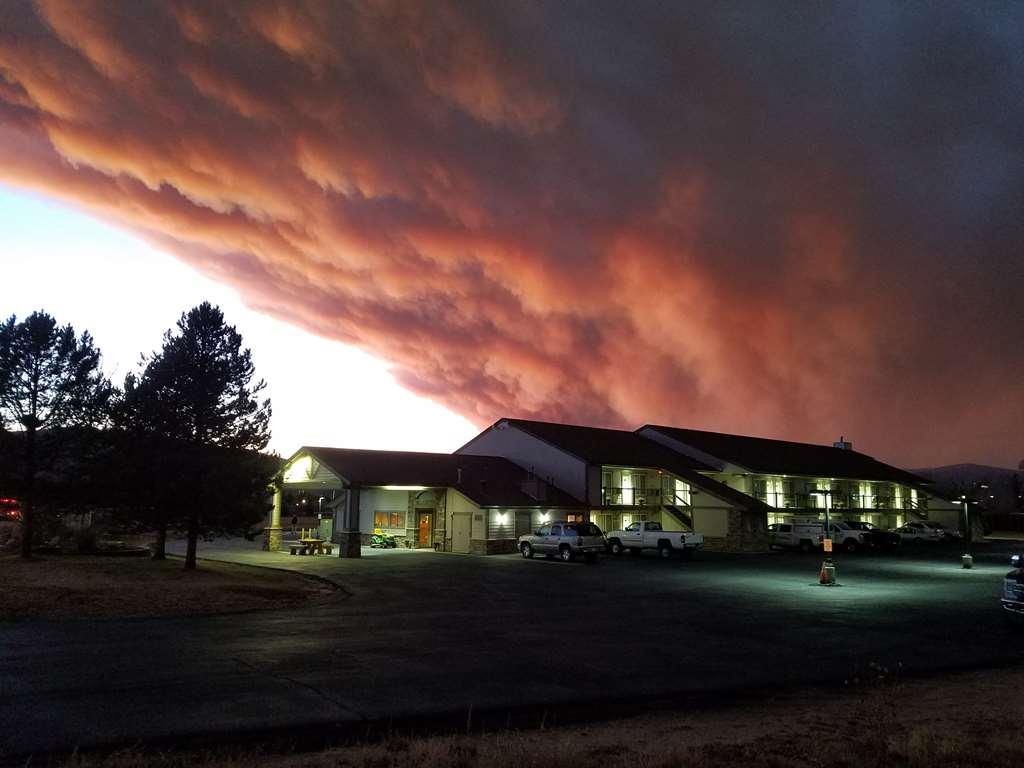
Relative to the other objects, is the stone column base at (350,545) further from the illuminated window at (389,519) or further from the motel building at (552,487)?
the illuminated window at (389,519)

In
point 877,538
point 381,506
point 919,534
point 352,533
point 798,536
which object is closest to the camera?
point 352,533

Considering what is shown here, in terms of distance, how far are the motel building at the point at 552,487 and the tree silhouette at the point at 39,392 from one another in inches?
384

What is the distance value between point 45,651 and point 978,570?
37601mm

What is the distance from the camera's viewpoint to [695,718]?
941 cm

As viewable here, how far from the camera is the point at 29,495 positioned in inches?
1242

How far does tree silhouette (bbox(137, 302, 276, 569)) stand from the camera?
28641 mm

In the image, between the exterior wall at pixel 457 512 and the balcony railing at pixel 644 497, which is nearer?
the exterior wall at pixel 457 512

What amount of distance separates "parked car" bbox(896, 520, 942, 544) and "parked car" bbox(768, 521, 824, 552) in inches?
554

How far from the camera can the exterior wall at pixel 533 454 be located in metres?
49.4

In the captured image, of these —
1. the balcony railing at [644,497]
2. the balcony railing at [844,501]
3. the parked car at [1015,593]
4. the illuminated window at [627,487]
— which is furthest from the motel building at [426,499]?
the parked car at [1015,593]

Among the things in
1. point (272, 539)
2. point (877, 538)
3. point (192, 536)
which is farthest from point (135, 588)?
point (877, 538)

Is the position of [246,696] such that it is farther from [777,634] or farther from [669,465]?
[669,465]

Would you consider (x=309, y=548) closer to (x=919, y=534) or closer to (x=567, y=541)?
(x=567, y=541)

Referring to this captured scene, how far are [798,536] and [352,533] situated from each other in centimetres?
2916
